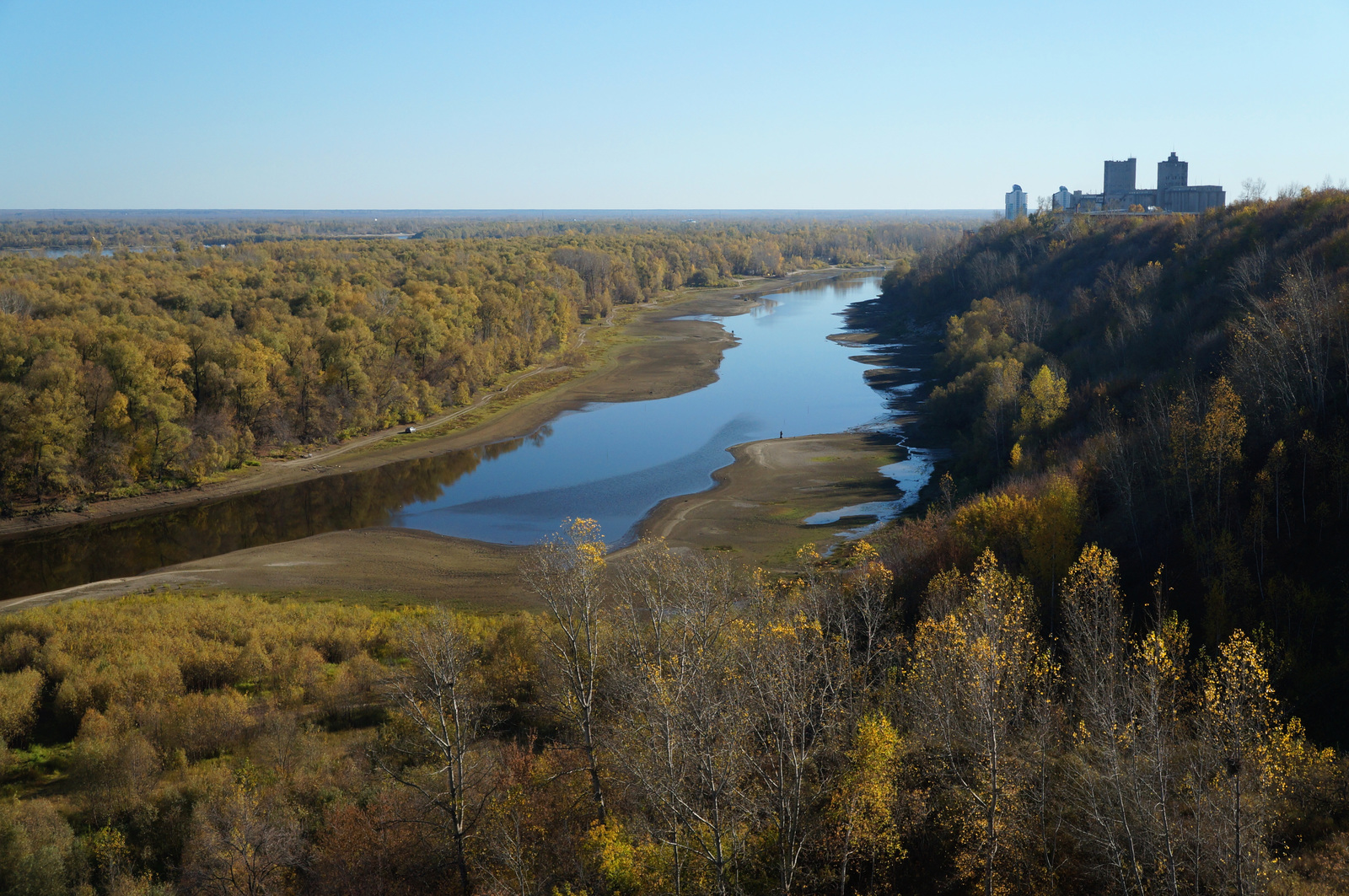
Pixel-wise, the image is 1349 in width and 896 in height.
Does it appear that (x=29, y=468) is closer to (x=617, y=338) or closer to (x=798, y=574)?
(x=798, y=574)

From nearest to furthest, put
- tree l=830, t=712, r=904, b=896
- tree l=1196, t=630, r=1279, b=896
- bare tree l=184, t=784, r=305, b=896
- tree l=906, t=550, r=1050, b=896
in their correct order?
tree l=1196, t=630, r=1279, b=896, tree l=906, t=550, r=1050, b=896, tree l=830, t=712, r=904, b=896, bare tree l=184, t=784, r=305, b=896

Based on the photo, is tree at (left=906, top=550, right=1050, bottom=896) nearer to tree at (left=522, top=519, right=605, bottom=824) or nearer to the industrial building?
tree at (left=522, top=519, right=605, bottom=824)

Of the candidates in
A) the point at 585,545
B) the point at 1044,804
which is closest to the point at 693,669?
the point at 585,545

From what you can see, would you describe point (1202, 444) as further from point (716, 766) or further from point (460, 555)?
point (460, 555)

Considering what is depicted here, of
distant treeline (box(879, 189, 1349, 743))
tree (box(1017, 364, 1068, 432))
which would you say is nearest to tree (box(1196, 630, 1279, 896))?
distant treeline (box(879, 189, 1349, 743))

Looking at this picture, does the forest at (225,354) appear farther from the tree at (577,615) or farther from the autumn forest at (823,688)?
the tree at (577,615)

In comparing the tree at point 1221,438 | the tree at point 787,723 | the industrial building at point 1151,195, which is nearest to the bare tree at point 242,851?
the tree at point 787,723

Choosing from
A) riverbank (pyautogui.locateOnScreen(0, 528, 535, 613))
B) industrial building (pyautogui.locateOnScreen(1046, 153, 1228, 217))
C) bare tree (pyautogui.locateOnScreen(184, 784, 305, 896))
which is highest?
industrial building (pyautogui.locateOnScreen(1046, 153, 1228, 217))

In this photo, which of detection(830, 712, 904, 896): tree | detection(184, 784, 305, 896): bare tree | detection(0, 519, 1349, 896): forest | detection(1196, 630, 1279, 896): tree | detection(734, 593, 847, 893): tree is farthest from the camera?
detection(184, 784, 305, 896): bare tree

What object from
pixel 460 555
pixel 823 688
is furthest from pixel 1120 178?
pixel 823 688
